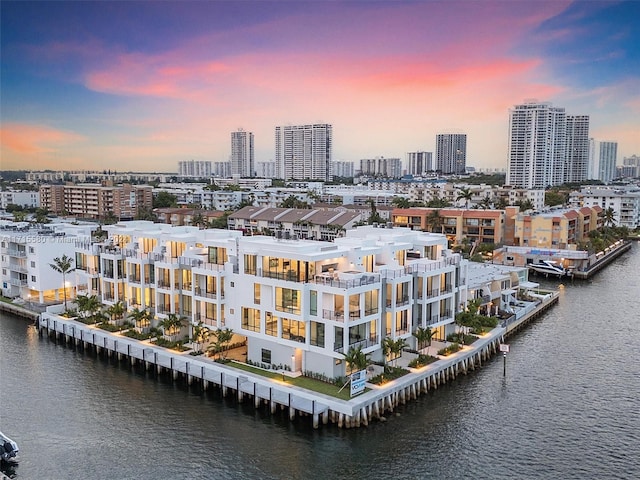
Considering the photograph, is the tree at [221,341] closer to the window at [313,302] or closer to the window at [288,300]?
the window at [288,300]

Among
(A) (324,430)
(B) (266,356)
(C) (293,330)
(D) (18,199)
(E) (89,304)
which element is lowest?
(A) (324,430)

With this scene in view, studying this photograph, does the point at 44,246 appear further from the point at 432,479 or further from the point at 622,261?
the point at 622,261

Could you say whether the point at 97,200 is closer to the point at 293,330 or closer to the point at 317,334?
the point at 293,330

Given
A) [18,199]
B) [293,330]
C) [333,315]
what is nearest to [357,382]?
[333,315]

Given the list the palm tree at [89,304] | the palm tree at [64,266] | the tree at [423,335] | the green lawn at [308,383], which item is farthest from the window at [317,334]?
the palm tree at [64,266]

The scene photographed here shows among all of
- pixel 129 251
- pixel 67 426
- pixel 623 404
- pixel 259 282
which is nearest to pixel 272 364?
pixel 259 282
